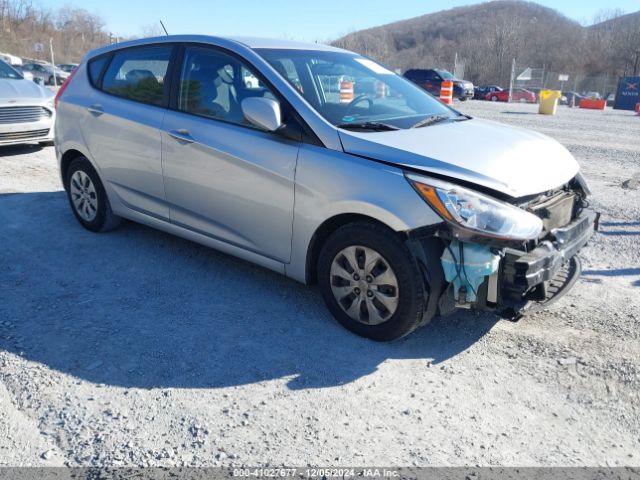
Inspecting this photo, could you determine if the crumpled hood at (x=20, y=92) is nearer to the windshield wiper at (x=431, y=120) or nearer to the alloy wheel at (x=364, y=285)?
the windshield wiper at (x=431, y=120)

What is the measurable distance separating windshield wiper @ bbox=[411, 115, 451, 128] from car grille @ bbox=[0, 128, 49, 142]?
730 centimetres

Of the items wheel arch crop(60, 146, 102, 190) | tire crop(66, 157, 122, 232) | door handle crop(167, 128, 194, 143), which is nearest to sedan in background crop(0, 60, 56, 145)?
wheel arch crop(60, 146, 102, 190)

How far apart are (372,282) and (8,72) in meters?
9.25

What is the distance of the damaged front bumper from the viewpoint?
2.93 meters

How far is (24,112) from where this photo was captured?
28.3ft

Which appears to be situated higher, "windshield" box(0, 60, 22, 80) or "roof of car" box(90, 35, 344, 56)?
"roof of car" box(90, 35, 344, 56)

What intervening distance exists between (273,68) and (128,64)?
1762 millimetres

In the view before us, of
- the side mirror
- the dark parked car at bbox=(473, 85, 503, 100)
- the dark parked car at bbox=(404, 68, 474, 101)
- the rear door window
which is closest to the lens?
the side mirror

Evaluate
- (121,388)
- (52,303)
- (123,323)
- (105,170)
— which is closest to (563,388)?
(121,388)

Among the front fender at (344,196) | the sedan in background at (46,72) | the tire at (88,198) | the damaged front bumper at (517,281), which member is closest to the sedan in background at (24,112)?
the tire at (88,198)

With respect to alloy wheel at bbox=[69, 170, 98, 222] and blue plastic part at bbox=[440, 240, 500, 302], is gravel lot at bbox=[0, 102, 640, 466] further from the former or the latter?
alloy wheel at bbox=[69, 170, 98, 222]

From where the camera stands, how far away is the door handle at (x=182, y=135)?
4.04 meters

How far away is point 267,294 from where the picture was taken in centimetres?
405

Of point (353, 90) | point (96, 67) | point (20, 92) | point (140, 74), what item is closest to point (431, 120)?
point (353, 90)
